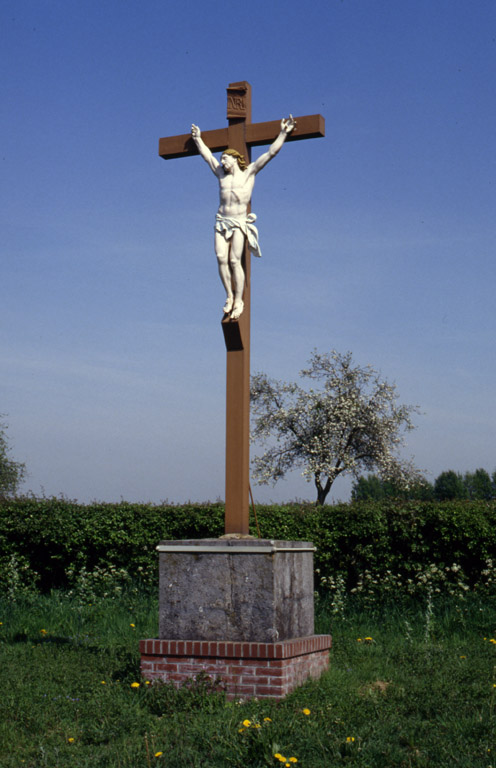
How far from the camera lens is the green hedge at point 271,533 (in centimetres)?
973

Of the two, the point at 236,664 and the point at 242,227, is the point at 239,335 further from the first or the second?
the point at 236,664

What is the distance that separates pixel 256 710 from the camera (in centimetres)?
539

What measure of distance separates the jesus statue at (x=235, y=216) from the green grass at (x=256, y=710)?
3089 mm

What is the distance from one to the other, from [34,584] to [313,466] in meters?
19.9

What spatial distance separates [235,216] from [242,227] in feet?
0.41

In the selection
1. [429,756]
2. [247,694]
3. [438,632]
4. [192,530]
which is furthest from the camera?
[192,530]

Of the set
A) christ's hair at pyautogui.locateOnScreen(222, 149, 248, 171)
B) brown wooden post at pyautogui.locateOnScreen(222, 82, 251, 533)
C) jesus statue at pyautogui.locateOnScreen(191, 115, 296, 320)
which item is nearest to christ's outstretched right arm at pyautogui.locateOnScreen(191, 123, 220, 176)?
jesus statue at pyautogui.locateOnScreen(191, 115, 296, 320)

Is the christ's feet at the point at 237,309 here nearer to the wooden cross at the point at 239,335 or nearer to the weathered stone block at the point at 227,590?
the wooden cross at the point at 239,335

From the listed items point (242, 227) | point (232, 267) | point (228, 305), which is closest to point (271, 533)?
point (228, 305)

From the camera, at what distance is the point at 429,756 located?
4559mm

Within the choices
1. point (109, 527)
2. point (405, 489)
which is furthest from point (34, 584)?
point (405, 489)

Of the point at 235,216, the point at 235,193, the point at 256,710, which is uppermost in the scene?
the point at 235,193

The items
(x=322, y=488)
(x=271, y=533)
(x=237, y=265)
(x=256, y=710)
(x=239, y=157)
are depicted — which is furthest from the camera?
(x=322, y=488)

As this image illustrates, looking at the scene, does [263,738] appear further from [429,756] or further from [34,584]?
[34,584]
